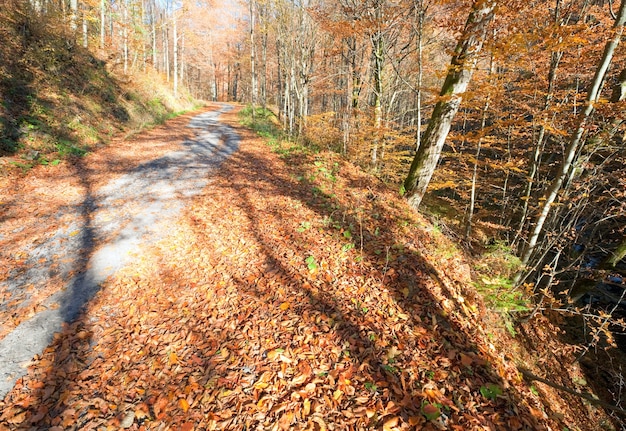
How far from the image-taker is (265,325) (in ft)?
12.9

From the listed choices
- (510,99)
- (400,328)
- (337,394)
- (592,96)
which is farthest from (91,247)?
(510,99)

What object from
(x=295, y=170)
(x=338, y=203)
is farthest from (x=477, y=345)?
(x=295, y=170)

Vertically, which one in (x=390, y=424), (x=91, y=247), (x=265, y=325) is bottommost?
(x=390, y=424)

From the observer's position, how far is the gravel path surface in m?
3.66

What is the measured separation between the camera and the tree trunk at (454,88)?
227 inches

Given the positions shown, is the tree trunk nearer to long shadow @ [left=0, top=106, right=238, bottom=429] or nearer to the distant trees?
the distant trees

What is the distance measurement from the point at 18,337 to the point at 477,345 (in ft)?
20.3

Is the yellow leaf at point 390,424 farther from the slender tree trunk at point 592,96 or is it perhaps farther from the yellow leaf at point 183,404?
the slender tree trunk at point 592,96

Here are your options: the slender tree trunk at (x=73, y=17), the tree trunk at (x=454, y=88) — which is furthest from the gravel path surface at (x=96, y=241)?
the slender tree trunk at (x=73, y=17)

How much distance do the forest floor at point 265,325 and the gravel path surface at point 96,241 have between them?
58 millimetres

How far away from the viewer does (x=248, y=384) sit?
3.17 meters

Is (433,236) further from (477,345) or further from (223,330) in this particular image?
(223,330)

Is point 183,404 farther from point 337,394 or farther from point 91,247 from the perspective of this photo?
point 91,247

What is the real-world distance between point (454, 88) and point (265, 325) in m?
6.21
